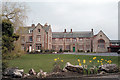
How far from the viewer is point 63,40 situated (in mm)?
45062

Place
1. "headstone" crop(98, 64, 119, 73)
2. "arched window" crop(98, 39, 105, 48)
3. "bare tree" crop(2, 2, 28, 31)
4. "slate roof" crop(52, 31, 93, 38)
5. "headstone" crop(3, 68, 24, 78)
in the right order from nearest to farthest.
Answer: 1. "headstone" crop(3, 68, 24, 78)
2. "headstone" crop(98, 64, 119, 73)
3. "bare tree" crop(2, 2, 28, 31)
4. "arched window" crop(98, 39, 105, 48)
5. "slate roof" crop(52, 31, 93, 38)

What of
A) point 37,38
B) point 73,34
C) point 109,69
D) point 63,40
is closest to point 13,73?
point 109,69

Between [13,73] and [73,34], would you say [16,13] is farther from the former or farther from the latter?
[73,34]

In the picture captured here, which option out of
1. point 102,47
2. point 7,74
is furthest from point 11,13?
point 102,47

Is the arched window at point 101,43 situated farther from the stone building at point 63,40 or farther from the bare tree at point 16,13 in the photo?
the bare tree at point 16,13

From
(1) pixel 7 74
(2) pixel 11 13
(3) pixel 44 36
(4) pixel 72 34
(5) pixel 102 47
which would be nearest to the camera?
(1) pixel 7 74

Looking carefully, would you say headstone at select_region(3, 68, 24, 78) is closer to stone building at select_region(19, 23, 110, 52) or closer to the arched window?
stone building at select_region(19, 23, 110, 52)

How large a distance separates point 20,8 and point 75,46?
109 feet

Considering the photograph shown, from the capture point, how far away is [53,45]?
44781mm

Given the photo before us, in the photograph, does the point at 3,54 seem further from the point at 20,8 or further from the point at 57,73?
the point at 20,8

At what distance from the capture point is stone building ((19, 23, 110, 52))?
36281mm

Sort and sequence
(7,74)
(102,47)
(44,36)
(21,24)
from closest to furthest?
1. (7,74)
2. (21,24)
3. (44,36)
4. (102,47)

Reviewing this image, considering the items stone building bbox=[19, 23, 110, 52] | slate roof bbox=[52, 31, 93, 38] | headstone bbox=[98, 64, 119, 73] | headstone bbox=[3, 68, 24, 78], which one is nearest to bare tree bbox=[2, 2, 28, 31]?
headstone bbox=[3, 68, 24, 78]

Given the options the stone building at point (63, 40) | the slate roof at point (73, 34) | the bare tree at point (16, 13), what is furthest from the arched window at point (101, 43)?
the bare tree at point (16, 13)
